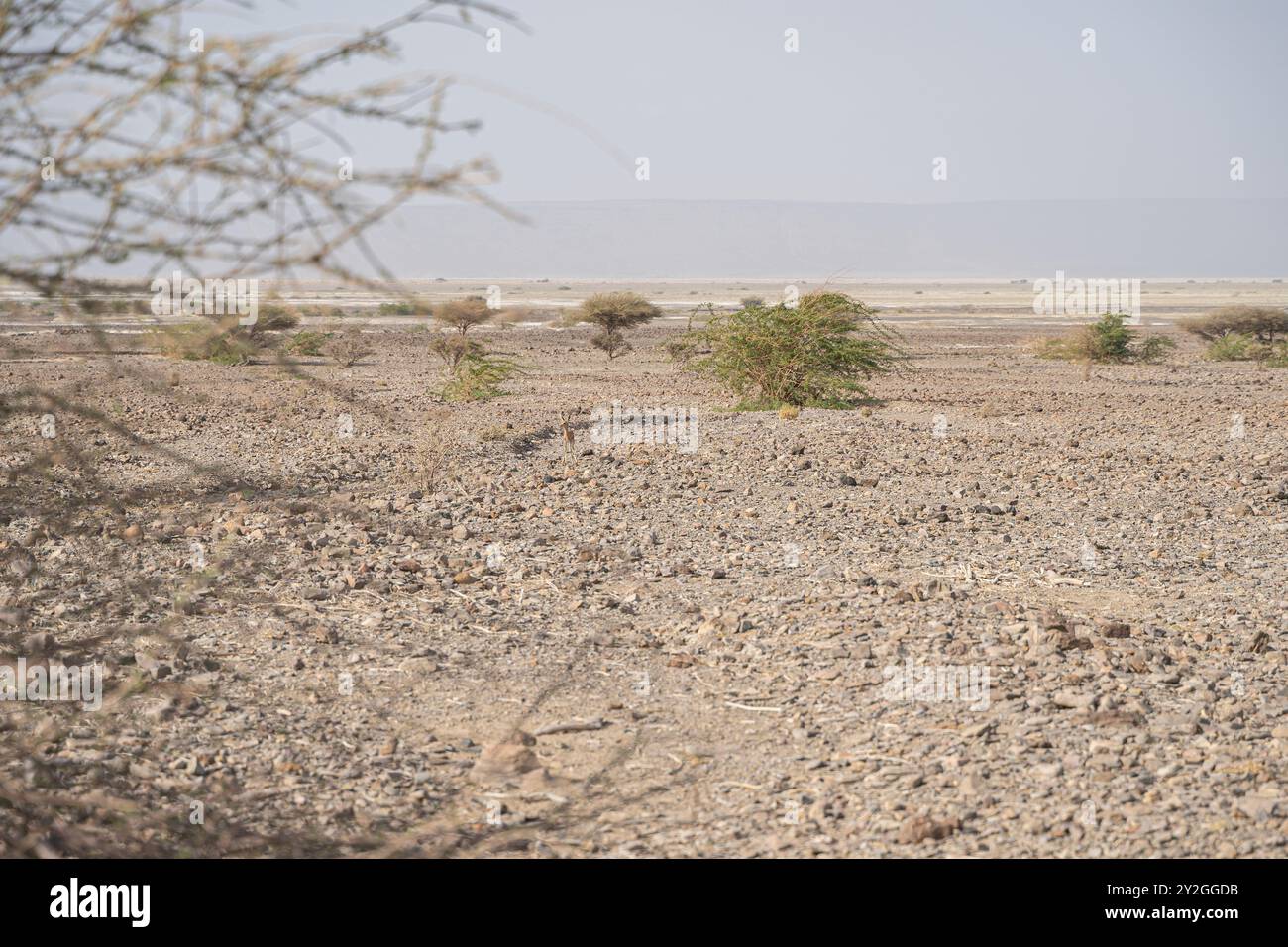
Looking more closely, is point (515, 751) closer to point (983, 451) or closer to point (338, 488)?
point (338, 488)

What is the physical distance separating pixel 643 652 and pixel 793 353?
10464 millimetres

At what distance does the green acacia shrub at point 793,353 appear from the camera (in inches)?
607

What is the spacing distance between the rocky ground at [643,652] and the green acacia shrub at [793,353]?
5101 millimetres

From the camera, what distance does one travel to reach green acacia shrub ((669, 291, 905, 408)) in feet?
50.6

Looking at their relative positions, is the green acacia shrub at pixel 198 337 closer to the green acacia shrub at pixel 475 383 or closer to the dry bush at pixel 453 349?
the green acacia shrub at pixel 475 383

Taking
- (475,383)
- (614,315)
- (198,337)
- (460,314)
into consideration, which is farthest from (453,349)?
(198,337)

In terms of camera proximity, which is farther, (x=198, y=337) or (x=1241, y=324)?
(x=1241, y=324)

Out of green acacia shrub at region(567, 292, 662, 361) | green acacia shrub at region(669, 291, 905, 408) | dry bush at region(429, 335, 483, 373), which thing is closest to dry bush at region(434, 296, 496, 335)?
dry bush at region(429, 335, 483, 373)

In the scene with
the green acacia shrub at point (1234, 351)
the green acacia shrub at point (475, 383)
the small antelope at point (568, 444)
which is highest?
the green acacia shrub at point (1234, 351)

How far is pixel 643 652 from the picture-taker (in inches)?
217

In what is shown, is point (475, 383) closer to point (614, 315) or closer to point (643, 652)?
point (643, 652)

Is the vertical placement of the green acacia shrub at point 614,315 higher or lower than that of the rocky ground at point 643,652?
higher

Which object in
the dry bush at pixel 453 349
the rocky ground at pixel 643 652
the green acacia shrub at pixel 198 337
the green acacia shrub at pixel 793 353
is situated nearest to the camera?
the green acacia shrub at pixel 198 337

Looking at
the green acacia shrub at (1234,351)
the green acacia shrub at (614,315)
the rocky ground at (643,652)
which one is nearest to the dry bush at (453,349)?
the rocky ground at (643,652)
